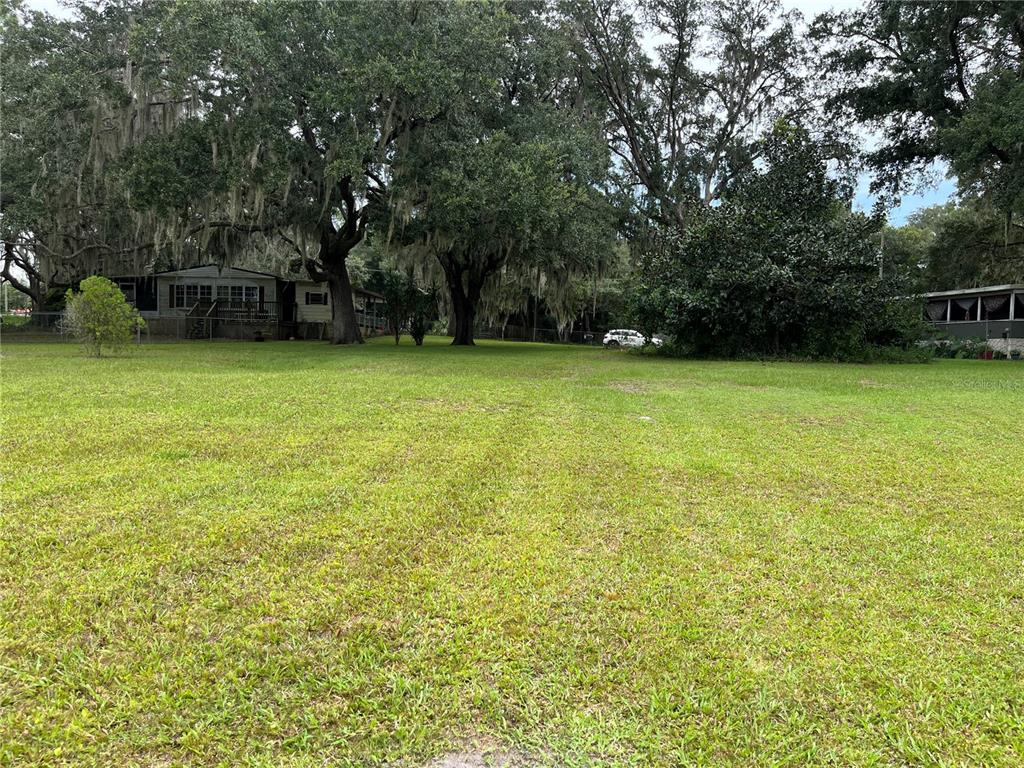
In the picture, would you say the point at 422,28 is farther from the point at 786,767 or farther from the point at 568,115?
the point at 786,767

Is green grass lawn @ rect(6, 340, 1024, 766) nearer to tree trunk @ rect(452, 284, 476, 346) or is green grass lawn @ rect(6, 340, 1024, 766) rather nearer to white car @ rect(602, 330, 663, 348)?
tree trunk @ rect(452, 284, 476, 346)

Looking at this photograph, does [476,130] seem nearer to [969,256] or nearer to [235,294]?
[235,294]

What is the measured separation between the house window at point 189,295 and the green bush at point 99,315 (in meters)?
14.2

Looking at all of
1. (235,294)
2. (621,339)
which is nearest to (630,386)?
(621,339)

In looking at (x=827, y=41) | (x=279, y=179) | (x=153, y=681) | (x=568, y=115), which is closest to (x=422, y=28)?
(x=279, y=179)

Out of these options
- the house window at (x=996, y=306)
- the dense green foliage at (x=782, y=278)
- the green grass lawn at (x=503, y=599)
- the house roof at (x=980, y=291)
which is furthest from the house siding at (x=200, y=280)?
the house window at (x=996, y=306)

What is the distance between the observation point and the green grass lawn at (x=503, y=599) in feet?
6.02

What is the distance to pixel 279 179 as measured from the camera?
579 inches

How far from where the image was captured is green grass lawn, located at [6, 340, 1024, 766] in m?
1.83

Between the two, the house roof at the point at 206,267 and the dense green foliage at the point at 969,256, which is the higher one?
the dense green foliage at the point at 969,256

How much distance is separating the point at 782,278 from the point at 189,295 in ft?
80.4

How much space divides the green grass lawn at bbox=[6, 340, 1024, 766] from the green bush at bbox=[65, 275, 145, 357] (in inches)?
350

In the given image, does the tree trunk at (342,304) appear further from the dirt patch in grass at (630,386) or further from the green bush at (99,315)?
the dirt patch in grass at (630,386)

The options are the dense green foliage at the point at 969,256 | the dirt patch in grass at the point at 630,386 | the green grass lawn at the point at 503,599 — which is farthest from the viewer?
the dense green foliage at the point at 969,256
